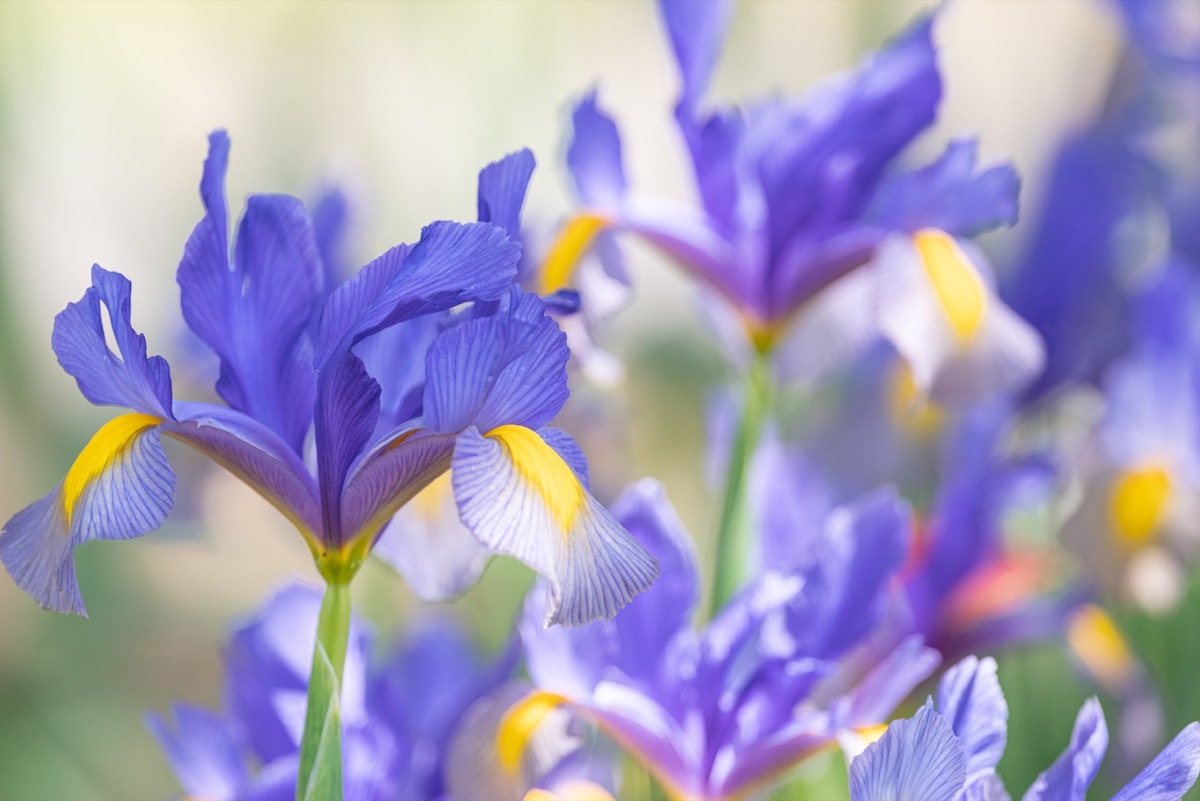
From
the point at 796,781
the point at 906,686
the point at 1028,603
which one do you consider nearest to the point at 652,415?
the point at 1028,603

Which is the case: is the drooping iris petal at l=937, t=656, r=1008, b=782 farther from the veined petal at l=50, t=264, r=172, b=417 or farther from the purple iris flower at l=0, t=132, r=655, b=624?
the veined petal at l=50, t=264, r=172, b=417

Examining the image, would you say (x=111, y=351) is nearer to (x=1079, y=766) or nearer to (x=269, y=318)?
(x=269, y=318)

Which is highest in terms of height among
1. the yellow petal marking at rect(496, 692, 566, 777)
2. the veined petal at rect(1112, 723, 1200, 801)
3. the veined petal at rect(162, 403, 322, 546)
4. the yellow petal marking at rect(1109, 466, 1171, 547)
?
the veined petal at rect(162, 403, 322, 546)

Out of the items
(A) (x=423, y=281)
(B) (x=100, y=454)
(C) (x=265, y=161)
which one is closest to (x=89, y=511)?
(B) (x=100, y=454)

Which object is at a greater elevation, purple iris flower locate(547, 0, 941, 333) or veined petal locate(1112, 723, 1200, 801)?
purple iris flower locate(547, 0, 941, 333)

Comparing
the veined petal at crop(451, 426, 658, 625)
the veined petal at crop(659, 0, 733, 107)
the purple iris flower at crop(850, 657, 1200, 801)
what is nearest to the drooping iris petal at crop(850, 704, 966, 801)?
the purple iris flower at crop(850, 657, 1200, 801)

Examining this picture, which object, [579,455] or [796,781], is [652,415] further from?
[579,455]
